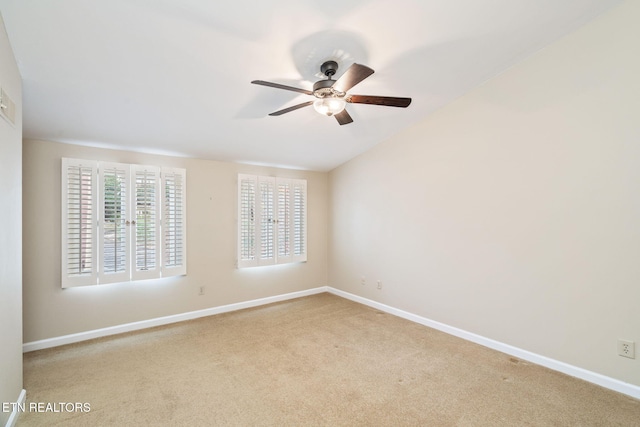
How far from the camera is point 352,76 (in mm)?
2006

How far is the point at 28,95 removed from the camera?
242cm

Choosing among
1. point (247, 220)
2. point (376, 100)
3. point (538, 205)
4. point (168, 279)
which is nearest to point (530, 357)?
point (538, 205)

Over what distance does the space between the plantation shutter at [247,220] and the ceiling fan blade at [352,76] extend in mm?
2633

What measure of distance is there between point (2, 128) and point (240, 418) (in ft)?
8.12

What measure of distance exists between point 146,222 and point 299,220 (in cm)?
232

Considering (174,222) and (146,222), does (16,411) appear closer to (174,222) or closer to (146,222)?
(146,222)

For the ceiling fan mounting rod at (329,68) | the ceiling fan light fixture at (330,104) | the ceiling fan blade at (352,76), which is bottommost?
the ceiling fan light fixture at (330,104)

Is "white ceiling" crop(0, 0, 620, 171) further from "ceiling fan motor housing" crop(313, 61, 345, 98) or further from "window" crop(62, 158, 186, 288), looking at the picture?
"window" crop(62, 158, 186, 288)

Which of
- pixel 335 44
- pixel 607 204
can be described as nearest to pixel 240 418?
pixel 335 44

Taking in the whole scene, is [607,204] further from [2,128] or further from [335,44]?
[2,128]

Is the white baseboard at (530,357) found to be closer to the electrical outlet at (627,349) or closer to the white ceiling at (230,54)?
the electrical outlet at (627,349)

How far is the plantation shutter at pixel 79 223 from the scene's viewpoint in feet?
10.5

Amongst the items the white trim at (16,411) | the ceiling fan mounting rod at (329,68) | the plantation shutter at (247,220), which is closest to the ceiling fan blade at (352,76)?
the ceiling fan mounting rod at (329,68)

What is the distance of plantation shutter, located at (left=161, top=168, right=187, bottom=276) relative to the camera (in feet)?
12.4
